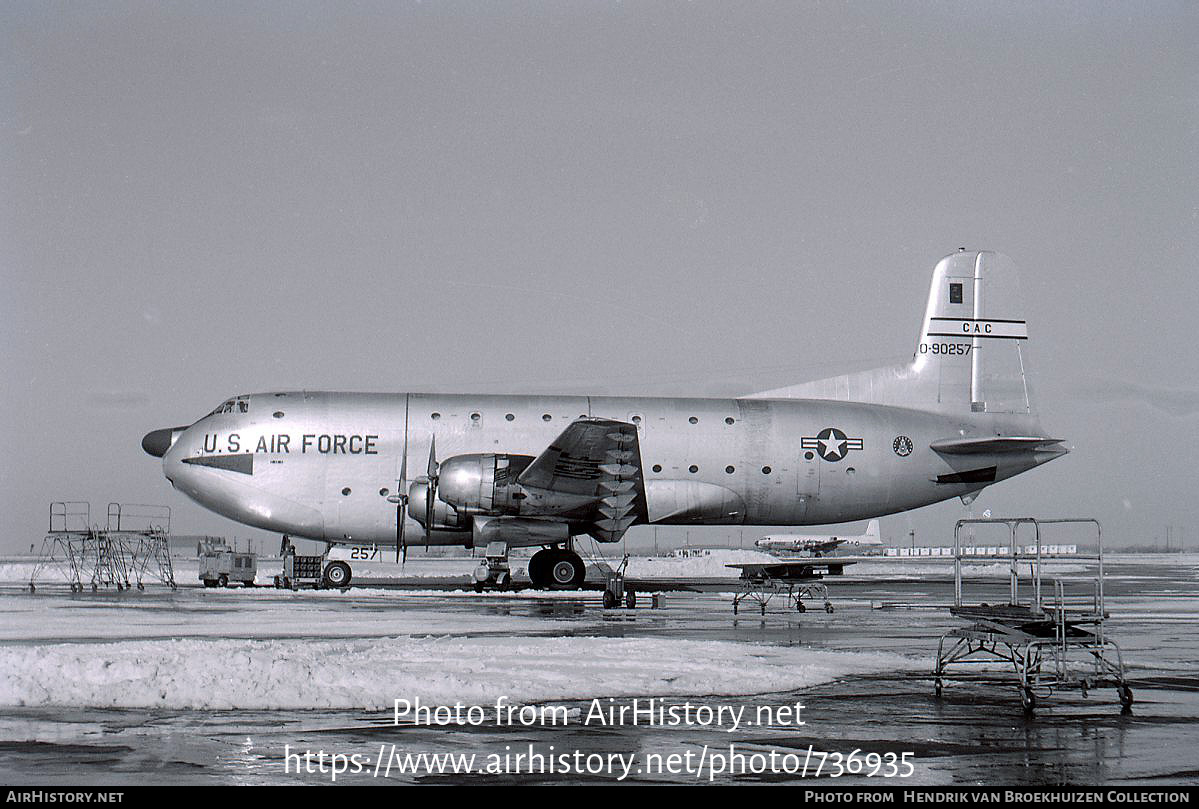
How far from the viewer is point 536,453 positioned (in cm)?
3142

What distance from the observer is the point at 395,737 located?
27.3ft

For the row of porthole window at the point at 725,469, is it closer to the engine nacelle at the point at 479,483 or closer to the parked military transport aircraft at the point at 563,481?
the parked military transport aircraft at the point at 563,481

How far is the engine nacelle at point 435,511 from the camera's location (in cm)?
2931

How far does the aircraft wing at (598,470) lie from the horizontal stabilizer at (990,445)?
9690mm

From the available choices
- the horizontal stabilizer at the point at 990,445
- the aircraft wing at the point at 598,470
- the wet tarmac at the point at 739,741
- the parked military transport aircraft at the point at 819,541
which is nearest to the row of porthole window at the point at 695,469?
the aircraft wing at the point at 598,470

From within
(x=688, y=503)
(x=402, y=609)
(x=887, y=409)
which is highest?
(x=887, y=409)

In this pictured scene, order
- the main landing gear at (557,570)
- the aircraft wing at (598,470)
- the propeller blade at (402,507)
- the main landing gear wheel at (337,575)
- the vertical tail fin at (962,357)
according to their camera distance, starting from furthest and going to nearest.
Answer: the vertical tail fin at (962,357) → the main landing gear wheel at (337,575) → the main landing gear at (557,570) → the propeller blade at (402,507) → the aircraft wing at (598,470)

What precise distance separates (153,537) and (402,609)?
17.3m

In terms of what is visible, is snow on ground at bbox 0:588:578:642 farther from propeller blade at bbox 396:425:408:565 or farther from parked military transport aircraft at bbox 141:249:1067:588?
parked military transport aircraft at bbox 141:249:1067:588

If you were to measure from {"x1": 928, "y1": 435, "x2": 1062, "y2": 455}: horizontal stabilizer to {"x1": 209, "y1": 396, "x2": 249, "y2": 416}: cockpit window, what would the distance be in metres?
19.6

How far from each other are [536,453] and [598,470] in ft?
11.7

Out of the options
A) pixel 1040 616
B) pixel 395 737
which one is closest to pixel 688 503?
pixel 1040 616

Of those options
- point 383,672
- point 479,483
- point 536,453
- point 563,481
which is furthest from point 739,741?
point 536,453

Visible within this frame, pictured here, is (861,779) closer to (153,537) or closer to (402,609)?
(402,609)
